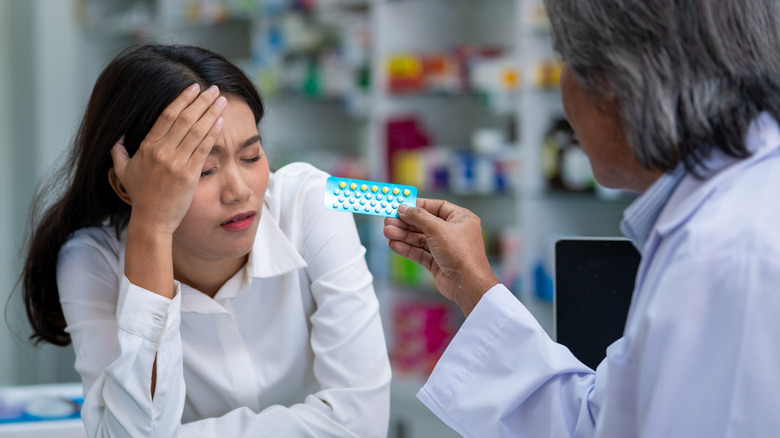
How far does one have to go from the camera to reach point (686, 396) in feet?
2.35

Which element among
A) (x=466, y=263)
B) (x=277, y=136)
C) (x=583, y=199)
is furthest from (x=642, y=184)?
(x=277, y=136)

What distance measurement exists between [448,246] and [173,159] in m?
0.45

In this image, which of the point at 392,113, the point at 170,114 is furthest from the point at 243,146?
the point at 392,113

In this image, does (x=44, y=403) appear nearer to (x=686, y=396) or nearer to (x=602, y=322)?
(x=602, y=322)

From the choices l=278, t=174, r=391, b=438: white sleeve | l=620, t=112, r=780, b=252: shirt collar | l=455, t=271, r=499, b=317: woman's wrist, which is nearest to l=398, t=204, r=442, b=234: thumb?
l=455, t=271, r=499, b=317: woman's wrist

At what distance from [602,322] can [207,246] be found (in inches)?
26.1

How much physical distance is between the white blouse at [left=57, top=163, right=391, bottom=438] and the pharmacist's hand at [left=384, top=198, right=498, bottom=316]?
0.55ft

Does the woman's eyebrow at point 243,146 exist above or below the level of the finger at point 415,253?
above

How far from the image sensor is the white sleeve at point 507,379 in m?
1.05

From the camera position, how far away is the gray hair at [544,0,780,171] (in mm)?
763

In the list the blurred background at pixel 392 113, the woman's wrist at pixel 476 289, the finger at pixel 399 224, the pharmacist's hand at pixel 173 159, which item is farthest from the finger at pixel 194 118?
the blurred background at pixel 392 113

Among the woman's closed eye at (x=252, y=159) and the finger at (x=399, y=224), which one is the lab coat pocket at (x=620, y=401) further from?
the woman's closed eye at (x=252, y=159)

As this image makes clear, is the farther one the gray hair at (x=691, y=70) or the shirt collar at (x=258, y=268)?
the shirt collar at (x=258, y=268)

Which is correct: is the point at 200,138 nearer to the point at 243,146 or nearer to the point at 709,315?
the point at 243,146
